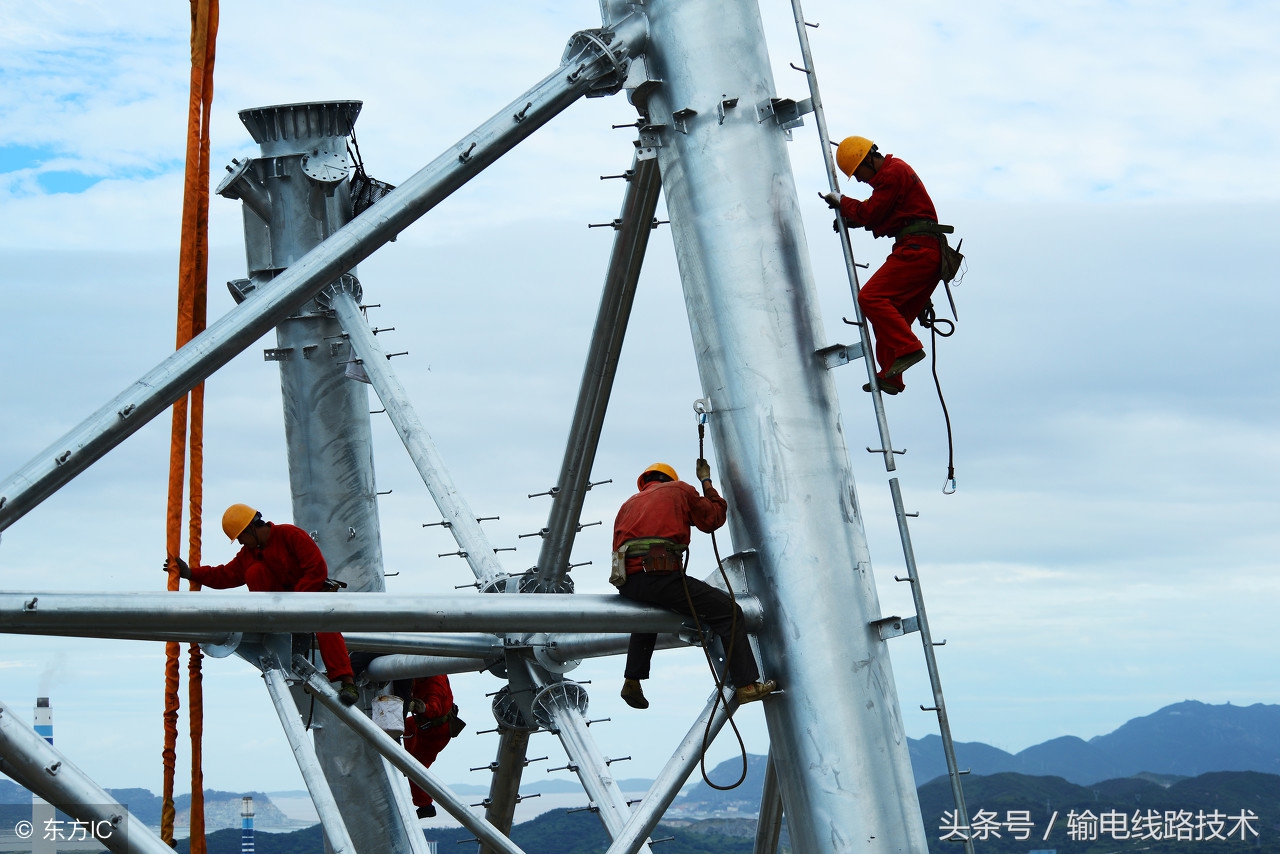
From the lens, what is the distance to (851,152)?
1104 cm

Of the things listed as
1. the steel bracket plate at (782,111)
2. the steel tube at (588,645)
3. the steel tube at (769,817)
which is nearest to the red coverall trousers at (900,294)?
the steel bracket plate at (782,111)

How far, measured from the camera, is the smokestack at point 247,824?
35562 mm

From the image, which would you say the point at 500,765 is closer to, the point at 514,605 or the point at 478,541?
the point at 478,541

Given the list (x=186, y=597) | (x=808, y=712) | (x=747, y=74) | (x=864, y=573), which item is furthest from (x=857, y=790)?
(x=747, y=74)

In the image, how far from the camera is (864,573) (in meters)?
10.3

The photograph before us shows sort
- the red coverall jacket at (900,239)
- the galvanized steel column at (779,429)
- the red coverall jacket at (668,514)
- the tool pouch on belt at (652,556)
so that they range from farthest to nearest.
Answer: the red coverall jacket at (900,239)
the red coverall jacket at (668,514)
the tool pouch on belt at (652,556)
the galvanized steel column at (779,429)

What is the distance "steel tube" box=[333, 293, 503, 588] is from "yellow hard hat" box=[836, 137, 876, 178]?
17.8 ft

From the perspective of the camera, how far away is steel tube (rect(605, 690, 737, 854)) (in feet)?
33.6

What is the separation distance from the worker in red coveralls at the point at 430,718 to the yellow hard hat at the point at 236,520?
4637 mm

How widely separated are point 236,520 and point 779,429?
512 centimetres

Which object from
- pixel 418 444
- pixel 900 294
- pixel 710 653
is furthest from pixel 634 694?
pixel 418 444

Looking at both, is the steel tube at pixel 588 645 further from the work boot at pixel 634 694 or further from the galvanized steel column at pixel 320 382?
the galvanized steel column at pixel 320 382

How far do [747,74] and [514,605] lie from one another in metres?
4.19

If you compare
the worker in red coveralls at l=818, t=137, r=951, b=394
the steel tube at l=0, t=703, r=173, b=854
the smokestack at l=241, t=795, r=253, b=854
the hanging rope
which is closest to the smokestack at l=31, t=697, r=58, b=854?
the hanging rope
